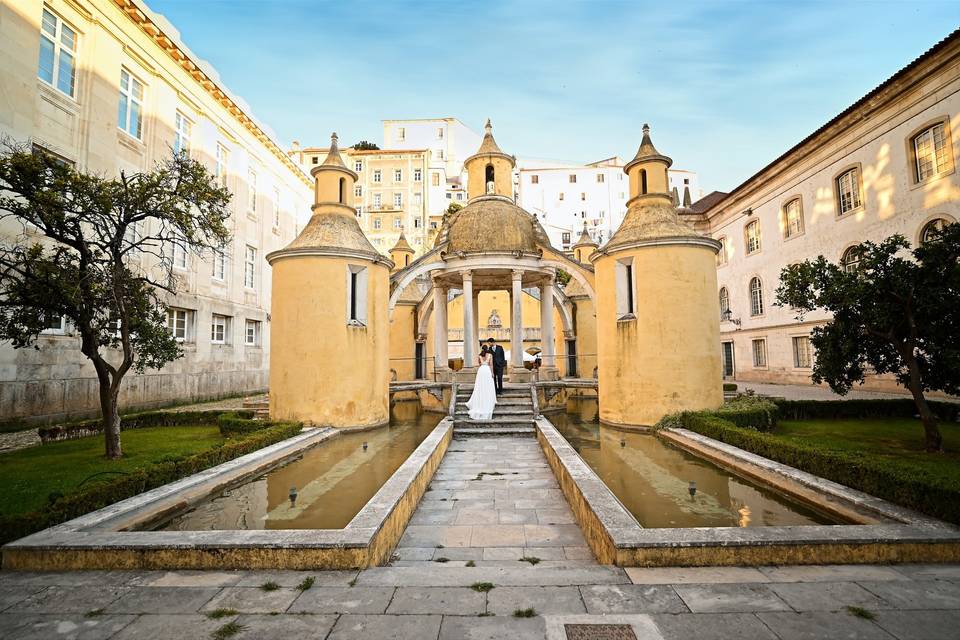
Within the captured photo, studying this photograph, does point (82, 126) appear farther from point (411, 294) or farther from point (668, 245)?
point (668, 245)

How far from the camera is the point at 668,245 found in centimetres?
A: 1357

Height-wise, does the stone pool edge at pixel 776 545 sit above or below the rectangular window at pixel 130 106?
below

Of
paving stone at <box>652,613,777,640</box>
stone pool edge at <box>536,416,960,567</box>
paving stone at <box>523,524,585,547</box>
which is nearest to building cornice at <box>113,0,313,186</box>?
paving stone at <box>523,524,585,547</box>

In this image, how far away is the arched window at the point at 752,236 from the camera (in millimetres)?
28797

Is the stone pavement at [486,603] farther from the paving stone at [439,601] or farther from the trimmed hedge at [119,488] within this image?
the trimmed hedge at [119,488]

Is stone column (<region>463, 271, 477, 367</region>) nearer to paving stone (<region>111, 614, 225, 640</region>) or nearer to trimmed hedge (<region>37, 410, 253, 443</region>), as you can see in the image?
trimmed hedge (<region>37, 410, 253, 443</region>)

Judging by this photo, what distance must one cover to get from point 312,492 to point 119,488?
2.61 m

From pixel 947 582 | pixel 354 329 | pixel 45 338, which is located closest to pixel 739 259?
pixel 354 329

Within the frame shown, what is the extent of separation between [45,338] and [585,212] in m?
69.2

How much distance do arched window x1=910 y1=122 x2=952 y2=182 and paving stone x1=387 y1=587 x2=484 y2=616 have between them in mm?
22258

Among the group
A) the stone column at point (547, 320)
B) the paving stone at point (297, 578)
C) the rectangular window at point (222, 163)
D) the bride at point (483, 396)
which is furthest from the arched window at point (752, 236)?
the paving stone at point (297, 578)

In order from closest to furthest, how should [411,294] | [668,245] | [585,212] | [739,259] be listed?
[668,245] → [411,294] → [739,259] → [585,212]

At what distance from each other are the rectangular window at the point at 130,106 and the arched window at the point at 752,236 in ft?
105

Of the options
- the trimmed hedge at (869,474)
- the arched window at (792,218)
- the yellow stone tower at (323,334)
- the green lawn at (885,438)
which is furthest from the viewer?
the arched window at (792,218)
